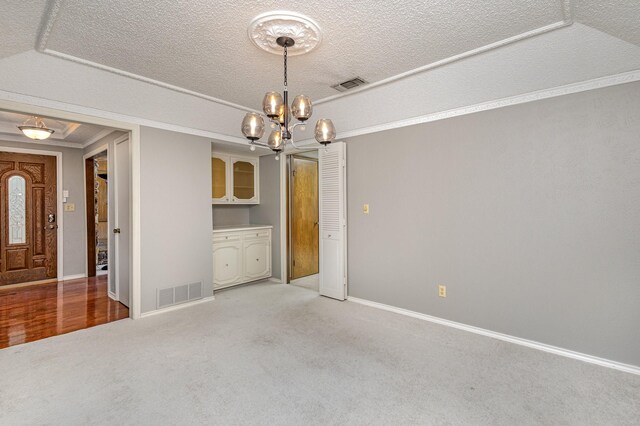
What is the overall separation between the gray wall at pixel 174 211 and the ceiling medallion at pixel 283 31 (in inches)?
82.2

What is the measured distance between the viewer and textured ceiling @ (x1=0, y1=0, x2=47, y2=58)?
70.8 inches

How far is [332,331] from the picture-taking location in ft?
10.4

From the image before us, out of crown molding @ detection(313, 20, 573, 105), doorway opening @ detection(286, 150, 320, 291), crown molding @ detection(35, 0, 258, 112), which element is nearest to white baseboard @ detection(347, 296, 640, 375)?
doorway opening @ detection(286, 150, 320, 291)

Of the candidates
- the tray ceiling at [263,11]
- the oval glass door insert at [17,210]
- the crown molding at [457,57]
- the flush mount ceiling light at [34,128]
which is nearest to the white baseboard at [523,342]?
the tray ceiling at [263,11]

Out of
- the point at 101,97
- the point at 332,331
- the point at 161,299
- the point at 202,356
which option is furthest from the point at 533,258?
the point at 101,97

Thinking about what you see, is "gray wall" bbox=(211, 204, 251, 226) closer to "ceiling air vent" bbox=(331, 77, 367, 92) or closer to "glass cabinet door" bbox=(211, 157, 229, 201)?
"glass cabinet door" bbox=(211, 157, 229, 201)

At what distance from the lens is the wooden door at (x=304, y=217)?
5.22 meters

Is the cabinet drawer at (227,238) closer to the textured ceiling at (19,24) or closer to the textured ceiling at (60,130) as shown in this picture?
the textured ceiling at (60,130)

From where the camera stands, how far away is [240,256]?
489cm

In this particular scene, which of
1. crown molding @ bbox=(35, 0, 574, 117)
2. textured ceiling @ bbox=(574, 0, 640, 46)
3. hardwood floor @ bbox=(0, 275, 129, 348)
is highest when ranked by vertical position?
crown molding @ bbox=(35, 0, 574, 117)

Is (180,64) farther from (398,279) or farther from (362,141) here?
(398,279)

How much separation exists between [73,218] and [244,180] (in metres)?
3.05

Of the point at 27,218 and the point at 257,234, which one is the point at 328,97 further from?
the point at 27,218

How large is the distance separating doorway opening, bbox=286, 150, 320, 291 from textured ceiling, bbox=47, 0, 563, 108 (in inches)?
92.6
